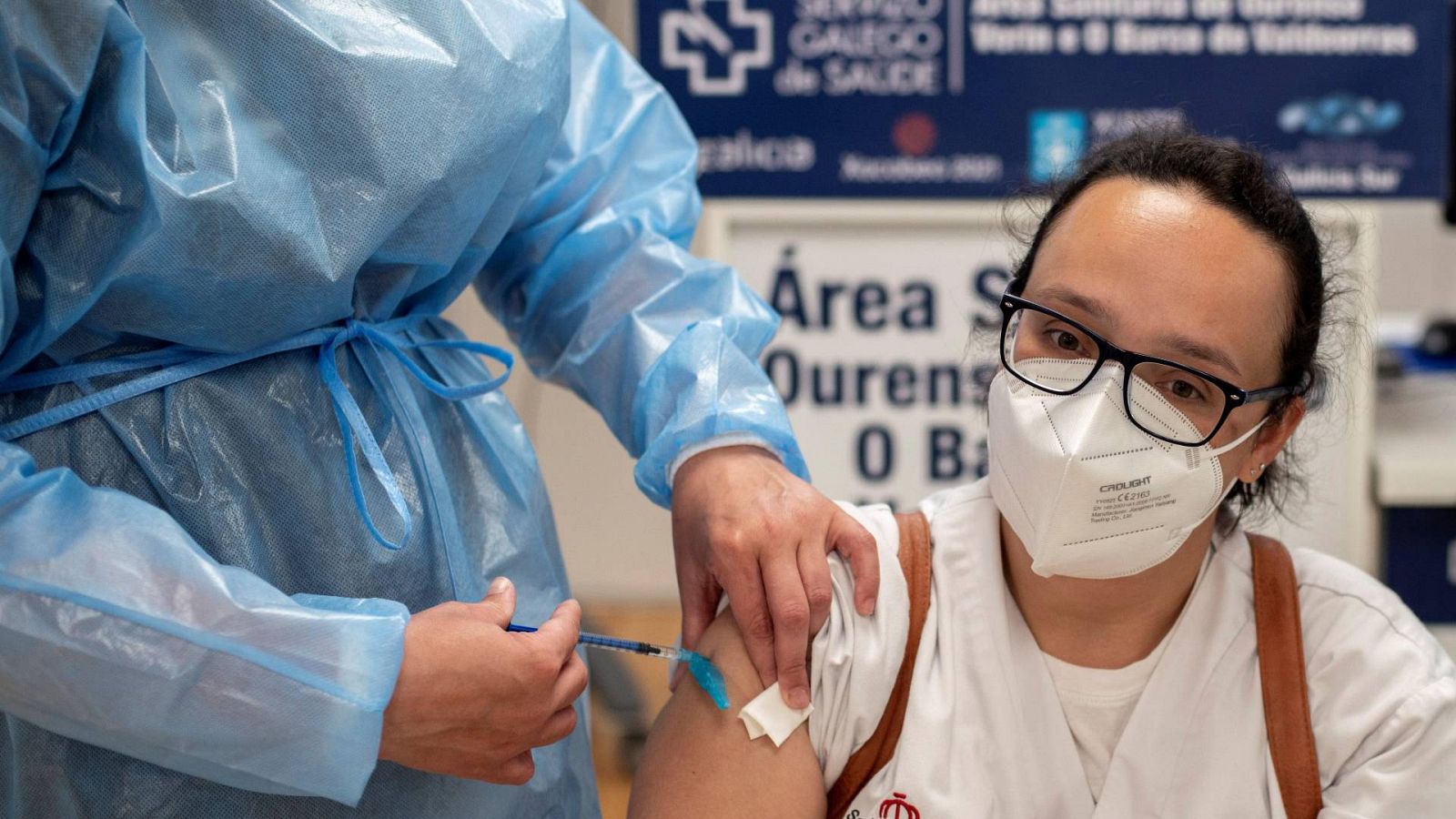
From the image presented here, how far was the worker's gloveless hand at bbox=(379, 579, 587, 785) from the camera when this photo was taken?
0.92 m

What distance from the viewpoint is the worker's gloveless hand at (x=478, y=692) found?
0.92m

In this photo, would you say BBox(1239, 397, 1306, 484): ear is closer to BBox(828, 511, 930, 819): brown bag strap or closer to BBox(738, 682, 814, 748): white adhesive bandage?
BBox(828, 511, 930, 819): brown bag strap

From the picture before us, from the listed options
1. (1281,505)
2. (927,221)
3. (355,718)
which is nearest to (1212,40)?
(927,221)

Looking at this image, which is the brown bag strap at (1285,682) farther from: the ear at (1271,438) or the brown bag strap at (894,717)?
the brown bag strap at (894,717)

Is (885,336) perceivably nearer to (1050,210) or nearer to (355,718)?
(1050,210)

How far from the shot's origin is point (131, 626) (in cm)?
84

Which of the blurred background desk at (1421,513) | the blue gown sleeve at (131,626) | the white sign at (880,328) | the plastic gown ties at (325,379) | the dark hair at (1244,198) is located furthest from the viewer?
the white sign at (880,328)

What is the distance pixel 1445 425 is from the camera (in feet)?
9.49

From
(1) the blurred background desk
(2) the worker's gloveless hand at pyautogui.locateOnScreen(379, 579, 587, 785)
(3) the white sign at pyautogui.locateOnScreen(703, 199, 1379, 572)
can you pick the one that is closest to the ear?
(2) the worker's gloveless hand at pyautogui.locateOnScreen(379, 579, 587, 785)

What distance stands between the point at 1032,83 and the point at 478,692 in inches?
84.8

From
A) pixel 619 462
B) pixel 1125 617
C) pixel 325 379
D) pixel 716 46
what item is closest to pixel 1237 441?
pixel 1125 617

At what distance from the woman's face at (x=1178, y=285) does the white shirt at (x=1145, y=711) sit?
0.67 ft

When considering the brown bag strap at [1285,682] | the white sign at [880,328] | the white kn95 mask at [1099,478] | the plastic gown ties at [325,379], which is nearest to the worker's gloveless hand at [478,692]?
the plastic gown ties at [325,379]

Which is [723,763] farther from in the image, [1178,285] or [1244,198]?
[1244,198]
